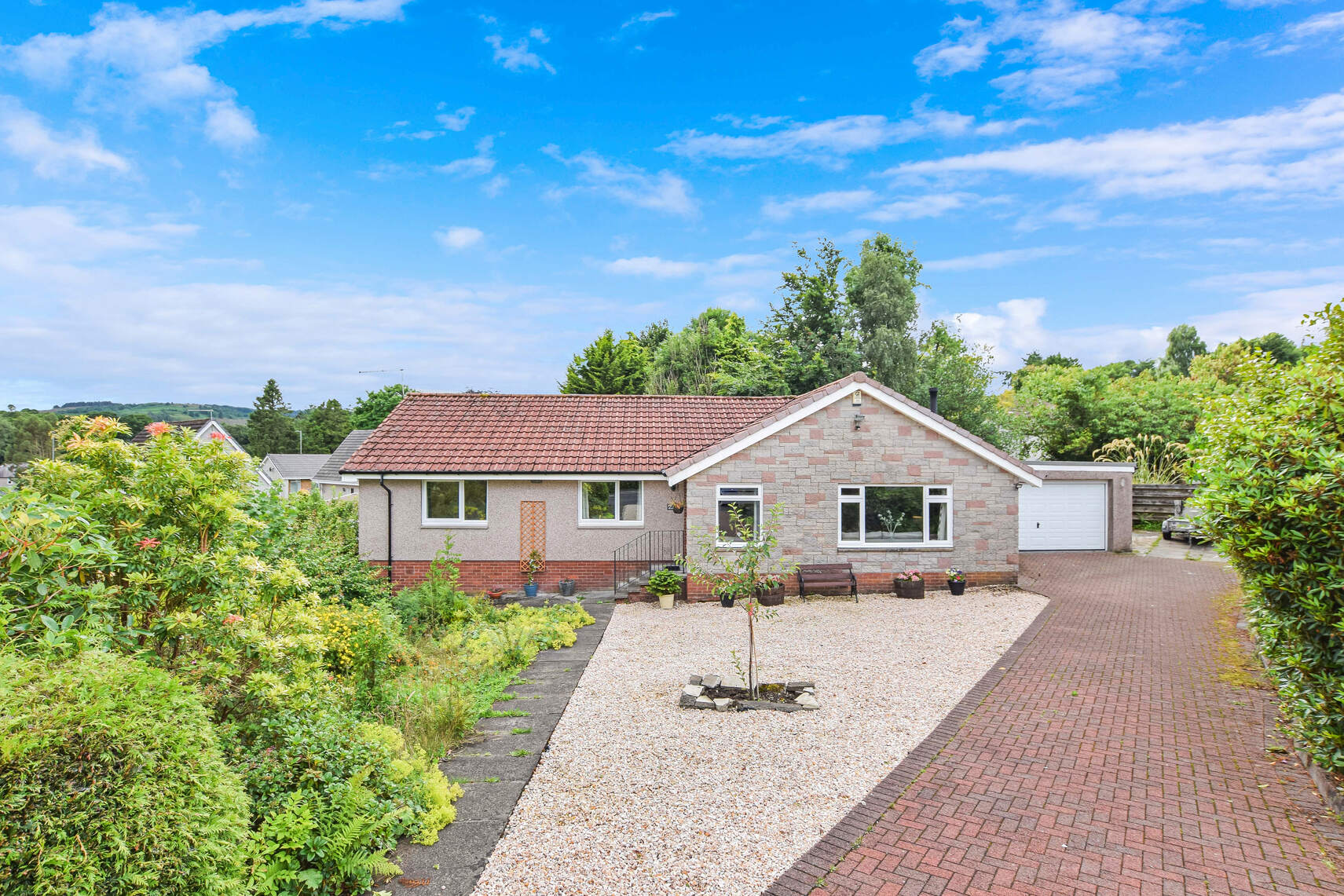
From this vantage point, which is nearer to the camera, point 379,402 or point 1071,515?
point 1071,515

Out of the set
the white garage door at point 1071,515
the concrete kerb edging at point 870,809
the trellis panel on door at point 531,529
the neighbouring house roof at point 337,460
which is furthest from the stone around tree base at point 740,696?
the neighbouring house roof at point 337,460

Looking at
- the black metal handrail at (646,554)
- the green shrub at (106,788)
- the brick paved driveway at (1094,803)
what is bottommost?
the brick paved driveway at (1094,803)

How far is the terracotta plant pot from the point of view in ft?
50.2

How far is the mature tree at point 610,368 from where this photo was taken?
4219 cm

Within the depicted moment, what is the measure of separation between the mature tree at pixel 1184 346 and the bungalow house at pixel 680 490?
6139 cm

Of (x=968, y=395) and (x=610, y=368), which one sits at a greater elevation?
(x=610, y=368)

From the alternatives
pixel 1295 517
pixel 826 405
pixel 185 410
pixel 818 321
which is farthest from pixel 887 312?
pixel 185 410

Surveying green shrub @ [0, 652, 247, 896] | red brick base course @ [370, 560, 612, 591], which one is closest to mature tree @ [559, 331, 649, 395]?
red brick base course @ [370, 560, 612, 591]

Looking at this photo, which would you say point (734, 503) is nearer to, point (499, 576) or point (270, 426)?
point (499, 576)

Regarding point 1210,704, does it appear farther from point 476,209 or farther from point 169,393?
point 169,393

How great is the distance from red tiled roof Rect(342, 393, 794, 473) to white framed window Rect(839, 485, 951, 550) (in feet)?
11.7

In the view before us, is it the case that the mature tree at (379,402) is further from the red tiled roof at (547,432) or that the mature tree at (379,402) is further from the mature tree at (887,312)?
the red tiled roof at (547,432)

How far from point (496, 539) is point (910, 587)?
34.4 ft

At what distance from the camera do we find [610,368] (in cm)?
4216
